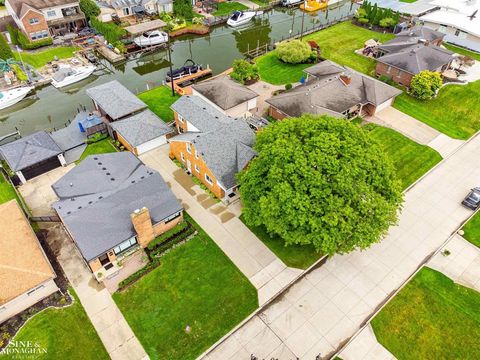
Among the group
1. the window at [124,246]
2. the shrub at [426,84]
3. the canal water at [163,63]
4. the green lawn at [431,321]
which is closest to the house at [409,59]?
the shrub at [426,84]

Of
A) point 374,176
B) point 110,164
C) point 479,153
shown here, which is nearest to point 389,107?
point 479,153

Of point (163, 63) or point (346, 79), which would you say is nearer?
point (346, 79)

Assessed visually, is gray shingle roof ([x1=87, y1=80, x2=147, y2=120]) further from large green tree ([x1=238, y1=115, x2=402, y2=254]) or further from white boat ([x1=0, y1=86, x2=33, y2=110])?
large green tree ([x1=238, y1=115, x2=402, y2=254])

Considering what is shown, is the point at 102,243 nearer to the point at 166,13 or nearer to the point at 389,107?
the point at 389,107

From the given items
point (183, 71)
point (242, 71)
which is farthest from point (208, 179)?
point (183, 71)

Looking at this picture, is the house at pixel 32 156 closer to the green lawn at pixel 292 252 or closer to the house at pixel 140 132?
the house at pixel 140 132

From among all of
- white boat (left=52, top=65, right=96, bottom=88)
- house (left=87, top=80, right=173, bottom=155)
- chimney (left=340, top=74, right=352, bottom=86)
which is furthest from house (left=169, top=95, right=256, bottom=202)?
white boat (left=52, top=65, right=96, bottom=88)

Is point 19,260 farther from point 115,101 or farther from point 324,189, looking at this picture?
point 324,189
